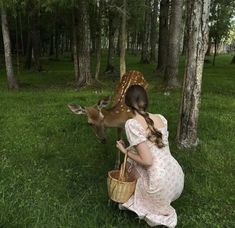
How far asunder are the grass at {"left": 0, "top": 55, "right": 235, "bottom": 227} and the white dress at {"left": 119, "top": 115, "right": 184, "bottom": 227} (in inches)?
15.3

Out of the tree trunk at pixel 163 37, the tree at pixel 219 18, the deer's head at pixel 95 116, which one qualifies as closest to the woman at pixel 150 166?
the deer's head at pixel 95 116

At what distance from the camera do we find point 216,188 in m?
7.22

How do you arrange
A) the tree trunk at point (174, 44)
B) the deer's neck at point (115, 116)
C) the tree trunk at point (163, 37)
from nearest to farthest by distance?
1. the deer's neck at point (115, 116)
2. the tree trunk at point (174, 44)
3. the tree trunk at point (163, 37)

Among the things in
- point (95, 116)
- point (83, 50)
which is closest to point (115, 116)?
point (95, 116)

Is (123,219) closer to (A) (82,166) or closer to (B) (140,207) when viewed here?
(B) (140,207)

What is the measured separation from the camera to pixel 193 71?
8.50 meters

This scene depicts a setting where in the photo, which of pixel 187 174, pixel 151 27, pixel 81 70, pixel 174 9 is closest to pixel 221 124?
pixel 187 174

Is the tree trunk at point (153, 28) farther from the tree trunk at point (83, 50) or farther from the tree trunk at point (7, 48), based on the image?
the tree trunk at point (7, 48)

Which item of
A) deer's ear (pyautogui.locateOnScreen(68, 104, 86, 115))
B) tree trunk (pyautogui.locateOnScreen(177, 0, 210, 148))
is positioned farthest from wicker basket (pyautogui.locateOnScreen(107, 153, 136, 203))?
tree trunk (pyautogui.locateOnScreen(177, 0, 210, 148))

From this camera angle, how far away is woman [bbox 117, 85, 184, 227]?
218 inches

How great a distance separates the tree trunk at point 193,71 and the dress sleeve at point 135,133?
10.6ft

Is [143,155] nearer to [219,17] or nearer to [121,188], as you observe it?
[121,188]

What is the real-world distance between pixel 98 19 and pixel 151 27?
15157 millimetres

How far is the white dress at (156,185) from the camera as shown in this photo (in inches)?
218
